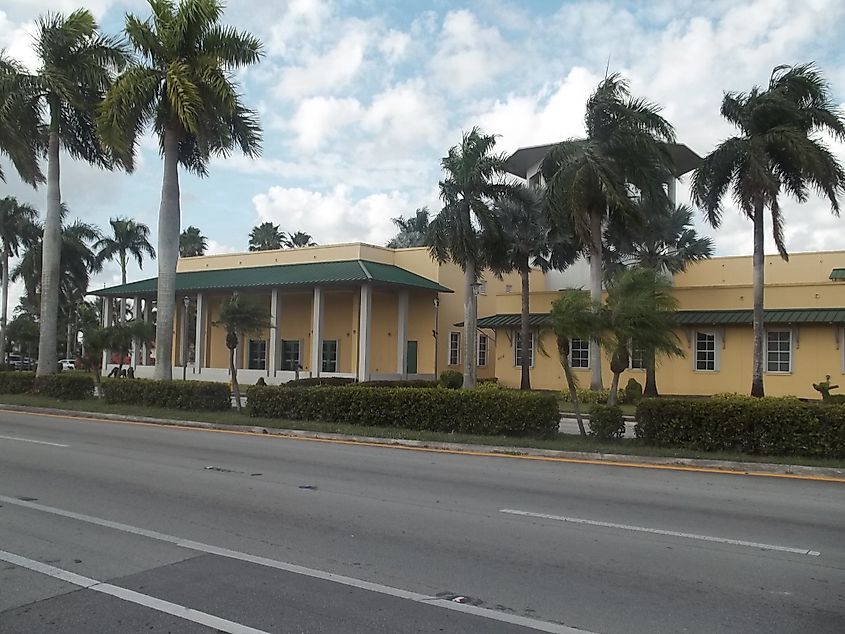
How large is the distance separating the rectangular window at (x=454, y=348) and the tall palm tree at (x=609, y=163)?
1417cm

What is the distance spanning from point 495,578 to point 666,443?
8.58m

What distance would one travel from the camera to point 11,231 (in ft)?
169

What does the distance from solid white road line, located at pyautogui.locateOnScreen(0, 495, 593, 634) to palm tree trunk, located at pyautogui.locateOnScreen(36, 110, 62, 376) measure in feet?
66.6

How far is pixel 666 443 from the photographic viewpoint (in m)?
13.8

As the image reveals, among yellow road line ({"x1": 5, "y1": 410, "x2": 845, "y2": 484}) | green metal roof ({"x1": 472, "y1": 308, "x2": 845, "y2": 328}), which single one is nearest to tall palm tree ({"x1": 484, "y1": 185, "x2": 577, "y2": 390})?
green metal roof ({"x1": 472, "y1": 308, "x2": 845, "y2": 328})

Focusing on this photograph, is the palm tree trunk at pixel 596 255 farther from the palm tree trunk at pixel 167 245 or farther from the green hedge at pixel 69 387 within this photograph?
the green hedge at pixel 69 387

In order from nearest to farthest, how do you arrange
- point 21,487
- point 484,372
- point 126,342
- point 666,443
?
point 21,487 → point 666,443 → point 126,342 → point 484,372

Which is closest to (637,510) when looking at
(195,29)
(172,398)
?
(172,398)

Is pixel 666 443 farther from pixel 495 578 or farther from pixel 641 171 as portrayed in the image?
pixel 641 171

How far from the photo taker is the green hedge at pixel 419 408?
1545cm

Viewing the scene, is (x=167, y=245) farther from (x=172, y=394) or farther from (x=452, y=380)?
(x=452, y=380)

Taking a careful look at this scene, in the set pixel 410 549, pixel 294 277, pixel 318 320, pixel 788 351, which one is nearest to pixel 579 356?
pixel 788 351

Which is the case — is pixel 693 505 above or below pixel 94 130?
below

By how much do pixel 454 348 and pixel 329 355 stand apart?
270 inches
